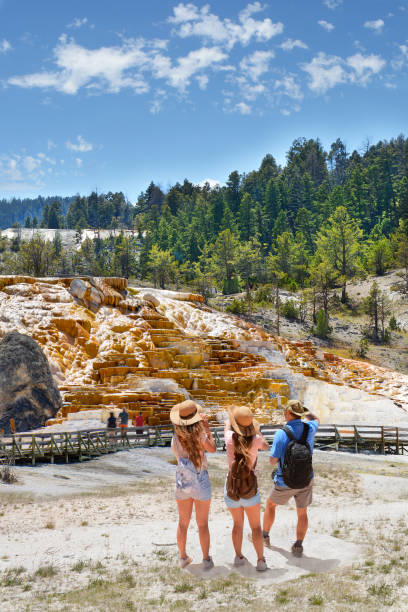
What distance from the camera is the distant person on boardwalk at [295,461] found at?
5574mm

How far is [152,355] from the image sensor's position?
A: 2714 centimetres

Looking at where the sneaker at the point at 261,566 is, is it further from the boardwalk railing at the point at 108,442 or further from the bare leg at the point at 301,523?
the boardwalk railing at the point at 108,442

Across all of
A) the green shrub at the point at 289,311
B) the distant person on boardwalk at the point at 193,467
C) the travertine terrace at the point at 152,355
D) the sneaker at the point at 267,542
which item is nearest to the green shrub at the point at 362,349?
the green shrub at the point at 289,311

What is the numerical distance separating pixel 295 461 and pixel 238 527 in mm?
894

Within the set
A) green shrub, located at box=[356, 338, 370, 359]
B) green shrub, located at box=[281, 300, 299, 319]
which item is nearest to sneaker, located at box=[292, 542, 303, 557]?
green shrub, located at box=[356, 338, 370, 359]

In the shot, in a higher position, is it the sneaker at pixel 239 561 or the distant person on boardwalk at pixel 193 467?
the distant person on boardwalk at pixel 193 467

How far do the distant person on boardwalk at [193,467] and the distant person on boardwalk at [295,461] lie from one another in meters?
0.78

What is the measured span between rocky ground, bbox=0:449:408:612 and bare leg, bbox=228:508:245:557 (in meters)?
0.21

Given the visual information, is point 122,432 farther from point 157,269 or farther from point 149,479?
point 157,269

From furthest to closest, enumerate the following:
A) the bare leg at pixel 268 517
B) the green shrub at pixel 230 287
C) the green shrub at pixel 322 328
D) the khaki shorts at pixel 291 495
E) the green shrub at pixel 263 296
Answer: the green shrub at pixel 230 287, the green shrub at pixel 263 296, the green shrub at pixel 322 328, the bare leg at pixel 268 517, the khaki shorts at pixel 291 495

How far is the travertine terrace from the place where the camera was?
78.0ft

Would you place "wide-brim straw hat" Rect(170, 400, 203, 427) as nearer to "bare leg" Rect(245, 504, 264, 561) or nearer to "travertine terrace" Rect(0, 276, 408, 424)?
"bare leg" Rect(245, 504, 264, 561)

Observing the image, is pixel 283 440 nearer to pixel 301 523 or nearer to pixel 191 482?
pixel 301 523

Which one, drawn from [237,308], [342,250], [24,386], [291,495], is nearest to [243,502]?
[291,495]
